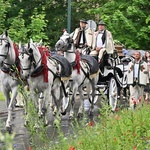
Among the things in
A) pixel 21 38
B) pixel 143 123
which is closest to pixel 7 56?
pixel 143 123

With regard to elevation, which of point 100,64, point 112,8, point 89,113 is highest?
point 112,8

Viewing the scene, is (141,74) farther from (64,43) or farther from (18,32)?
(18,32)

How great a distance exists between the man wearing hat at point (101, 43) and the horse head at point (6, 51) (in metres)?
4.56

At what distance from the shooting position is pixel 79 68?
14.9m

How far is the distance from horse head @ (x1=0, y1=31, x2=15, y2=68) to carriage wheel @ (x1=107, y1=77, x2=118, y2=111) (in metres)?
5.17

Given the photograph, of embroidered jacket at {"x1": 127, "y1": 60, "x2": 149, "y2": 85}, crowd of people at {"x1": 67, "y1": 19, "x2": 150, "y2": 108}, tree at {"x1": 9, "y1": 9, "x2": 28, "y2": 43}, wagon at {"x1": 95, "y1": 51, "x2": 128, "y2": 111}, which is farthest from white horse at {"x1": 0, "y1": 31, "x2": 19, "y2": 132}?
tree at {"x1": 9, "y1": 9, "x2": 28, "y2": 43}

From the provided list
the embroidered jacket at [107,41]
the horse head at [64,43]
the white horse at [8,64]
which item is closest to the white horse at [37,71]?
the white horse at [8,64]

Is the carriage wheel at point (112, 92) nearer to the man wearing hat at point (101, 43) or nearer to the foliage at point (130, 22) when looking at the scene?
the man wearing hat at point (101, 43)

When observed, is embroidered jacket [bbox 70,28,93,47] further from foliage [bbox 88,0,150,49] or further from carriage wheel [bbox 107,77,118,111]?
foliage [bbox 88,0,150,49]

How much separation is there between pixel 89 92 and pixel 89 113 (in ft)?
3.98

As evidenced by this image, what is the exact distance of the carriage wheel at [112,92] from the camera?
1689 cm

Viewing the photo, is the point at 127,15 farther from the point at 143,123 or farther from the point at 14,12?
the point at 143,123

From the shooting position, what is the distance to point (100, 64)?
16.7 m

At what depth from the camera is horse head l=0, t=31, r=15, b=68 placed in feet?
39.7
